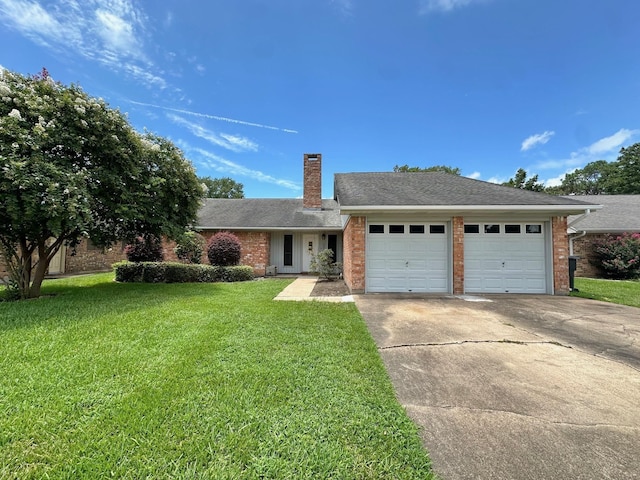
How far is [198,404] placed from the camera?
2340mm

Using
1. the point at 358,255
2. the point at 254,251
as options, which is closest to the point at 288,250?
the point at 254,251

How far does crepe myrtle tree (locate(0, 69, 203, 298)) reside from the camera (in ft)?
17.4

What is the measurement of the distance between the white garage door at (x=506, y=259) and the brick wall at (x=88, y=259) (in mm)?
14907

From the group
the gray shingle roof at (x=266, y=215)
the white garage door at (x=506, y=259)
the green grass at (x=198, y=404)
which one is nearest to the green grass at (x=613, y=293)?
the white garage door at (x=506, y=259)

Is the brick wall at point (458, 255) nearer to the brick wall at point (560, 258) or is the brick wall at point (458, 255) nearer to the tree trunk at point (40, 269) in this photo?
the brick wall at point (560, 258)

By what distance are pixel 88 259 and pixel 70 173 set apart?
10316 millimetres

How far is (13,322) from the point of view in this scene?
4.58 metres

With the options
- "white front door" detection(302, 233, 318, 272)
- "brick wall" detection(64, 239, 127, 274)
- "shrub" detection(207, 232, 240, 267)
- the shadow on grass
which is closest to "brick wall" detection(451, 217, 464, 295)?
the shadow on grass

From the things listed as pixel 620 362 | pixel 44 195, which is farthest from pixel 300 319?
pixel 44 195

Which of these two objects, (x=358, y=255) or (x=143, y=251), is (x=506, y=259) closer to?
(x=358, y=255)

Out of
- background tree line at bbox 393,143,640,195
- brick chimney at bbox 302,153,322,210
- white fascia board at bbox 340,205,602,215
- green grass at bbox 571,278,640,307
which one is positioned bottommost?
green grass at bbox 571,278,640,307

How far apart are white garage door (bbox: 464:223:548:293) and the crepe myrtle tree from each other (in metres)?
9.07

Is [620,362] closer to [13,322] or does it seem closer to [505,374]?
[505,374]

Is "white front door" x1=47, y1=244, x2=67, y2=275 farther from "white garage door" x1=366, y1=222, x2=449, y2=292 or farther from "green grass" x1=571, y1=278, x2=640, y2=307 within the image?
"green grass" x1=571, y1=278, x2=640, y2=307
